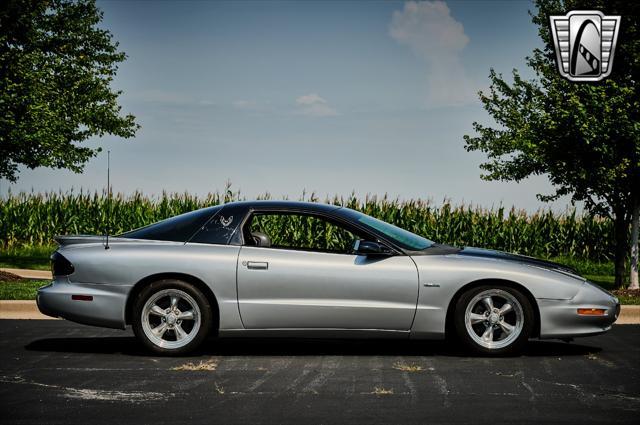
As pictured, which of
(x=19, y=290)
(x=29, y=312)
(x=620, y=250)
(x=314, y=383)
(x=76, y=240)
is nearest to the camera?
(x=314, y=383)

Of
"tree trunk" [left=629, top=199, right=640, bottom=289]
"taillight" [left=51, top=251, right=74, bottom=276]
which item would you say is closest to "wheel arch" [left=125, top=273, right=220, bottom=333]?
"taillight" [left=51, top=251, right=74, bottom=276]

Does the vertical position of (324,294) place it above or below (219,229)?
below

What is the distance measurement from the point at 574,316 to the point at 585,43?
40.8 feet

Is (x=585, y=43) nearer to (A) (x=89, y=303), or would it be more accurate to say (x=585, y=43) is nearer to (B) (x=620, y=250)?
(B) (x=620, y=250)

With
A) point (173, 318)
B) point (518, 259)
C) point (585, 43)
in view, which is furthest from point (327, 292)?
point (585, 43)

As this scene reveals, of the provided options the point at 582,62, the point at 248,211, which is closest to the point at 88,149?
the point at 582,62

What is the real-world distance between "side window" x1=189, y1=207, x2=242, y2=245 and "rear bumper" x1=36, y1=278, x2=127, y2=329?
3.04 ft

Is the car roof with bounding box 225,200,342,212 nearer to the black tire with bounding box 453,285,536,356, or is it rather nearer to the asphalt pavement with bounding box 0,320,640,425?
the asphalt pavement with bounding box 0,320,640,425

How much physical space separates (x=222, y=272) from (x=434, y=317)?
6.90 ft

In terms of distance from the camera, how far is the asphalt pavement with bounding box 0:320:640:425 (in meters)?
5.88

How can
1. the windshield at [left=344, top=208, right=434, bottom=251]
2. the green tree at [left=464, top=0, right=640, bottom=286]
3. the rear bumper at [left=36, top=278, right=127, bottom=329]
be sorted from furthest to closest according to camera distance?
the green tree at [left=464, top=0, right=640, bottom=286] < the windshield at [left=344, top=208, right=434, bottom=251] < the rear bumper at [left=36, top=278, right=127, bottom=329]

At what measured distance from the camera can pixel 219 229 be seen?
8562 mm

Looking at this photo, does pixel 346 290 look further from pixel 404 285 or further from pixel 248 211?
pixel 248 211

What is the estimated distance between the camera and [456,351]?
878 cm
